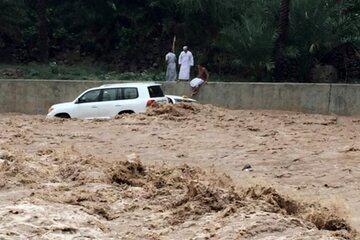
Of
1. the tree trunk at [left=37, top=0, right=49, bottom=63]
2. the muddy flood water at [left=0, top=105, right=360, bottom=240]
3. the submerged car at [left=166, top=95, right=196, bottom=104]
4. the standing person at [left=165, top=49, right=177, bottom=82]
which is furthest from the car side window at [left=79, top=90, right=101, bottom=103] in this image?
the tree trunk at [left=37, top=0, right=49, bottom=63]

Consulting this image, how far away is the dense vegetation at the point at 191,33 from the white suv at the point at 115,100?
7.13 m

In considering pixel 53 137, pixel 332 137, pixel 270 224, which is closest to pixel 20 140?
pixel 53 137

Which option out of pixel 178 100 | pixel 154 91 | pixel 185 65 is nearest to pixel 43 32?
pixel 185 65

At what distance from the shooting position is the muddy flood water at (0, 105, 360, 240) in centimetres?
847

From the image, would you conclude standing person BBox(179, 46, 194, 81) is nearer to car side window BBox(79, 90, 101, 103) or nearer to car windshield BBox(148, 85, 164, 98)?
car windshield BBox(148, 85, 164, 98)

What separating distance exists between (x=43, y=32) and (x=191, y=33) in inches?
255

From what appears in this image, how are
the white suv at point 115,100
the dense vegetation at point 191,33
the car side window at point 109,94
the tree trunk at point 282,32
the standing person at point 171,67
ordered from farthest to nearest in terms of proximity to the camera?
1. the dense vegetation at point 191,33
2. the tree trunk at point 282,32
3. the standing person at point 171,67
4. the car side window at point 109,94
5. the white suv at point 115,100

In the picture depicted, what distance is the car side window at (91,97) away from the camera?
72.2 feet

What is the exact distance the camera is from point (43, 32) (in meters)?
33.0

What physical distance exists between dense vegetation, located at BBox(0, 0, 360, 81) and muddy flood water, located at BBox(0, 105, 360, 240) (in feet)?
20.5

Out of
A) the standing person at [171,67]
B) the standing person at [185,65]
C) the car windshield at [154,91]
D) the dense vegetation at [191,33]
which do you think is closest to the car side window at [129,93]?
the car windshield at [154,91]

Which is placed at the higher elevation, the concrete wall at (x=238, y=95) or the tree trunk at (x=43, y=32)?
the tree trunk at (x=43, y=32)

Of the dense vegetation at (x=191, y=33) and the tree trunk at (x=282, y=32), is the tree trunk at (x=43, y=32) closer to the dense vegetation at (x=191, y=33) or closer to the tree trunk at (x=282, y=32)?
the dense vegetation at (x=191, y=33)

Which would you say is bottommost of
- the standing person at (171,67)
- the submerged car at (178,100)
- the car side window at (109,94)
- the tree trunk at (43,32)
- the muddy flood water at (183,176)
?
the muddy flood water at (183,176)
